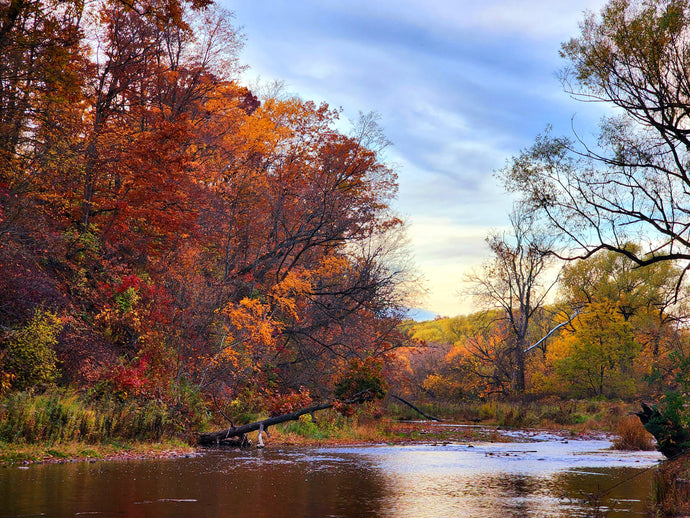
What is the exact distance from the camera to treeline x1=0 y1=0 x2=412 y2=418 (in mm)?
21219

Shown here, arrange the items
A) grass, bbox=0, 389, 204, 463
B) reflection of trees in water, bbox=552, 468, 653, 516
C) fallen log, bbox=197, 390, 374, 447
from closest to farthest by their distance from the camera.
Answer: reflection of trees in water, bbox=552, 468, 653, 516, grass, bbox=0, 389, 204, 463, fallen log, bbox=197, 390, 374, 447

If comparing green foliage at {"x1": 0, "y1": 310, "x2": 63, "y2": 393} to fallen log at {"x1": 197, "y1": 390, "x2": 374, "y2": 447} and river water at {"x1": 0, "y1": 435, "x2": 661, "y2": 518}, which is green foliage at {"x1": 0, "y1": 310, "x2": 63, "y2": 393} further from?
fallen log at {"x1": 197, "y1": 390, "x2": 374, "y2": 447}

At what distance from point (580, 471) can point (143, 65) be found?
2406cm

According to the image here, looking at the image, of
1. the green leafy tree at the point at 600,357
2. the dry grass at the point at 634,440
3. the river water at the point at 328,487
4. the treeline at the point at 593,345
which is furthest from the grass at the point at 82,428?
the green leafy tree at the point at 600,357

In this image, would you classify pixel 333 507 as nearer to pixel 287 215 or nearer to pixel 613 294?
pixel 287 215

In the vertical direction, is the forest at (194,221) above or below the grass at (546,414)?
above

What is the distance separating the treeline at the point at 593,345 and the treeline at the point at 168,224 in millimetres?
14496

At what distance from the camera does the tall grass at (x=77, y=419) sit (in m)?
17.3

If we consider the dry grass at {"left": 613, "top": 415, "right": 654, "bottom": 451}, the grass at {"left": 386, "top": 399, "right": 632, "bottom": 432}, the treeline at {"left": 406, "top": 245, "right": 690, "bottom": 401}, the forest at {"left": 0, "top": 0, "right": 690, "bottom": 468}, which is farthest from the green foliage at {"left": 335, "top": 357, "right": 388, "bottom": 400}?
the treeline at {"left": 406, "top": 245, "right": 690, "bottom": 401}

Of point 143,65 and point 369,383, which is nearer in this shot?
point 369,383

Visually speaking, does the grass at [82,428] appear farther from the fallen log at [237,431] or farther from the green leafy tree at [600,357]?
the green leafy tree at [600,357]

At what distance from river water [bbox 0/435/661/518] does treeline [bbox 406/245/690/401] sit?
2915cm

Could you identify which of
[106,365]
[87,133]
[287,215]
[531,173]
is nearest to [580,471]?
[531,173]

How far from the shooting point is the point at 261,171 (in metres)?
37.2
